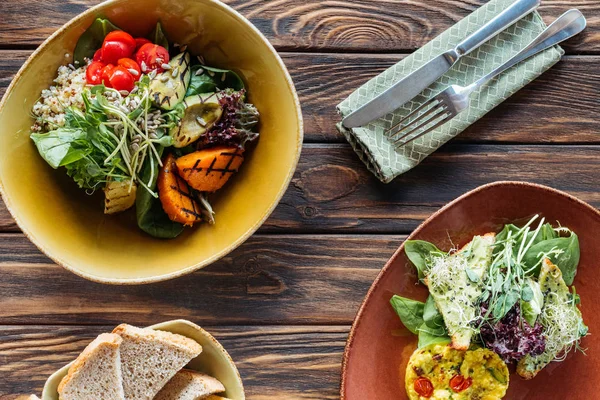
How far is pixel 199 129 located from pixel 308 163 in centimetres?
38

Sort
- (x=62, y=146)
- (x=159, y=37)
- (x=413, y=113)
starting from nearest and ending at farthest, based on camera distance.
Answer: (x=62, y=146) < (x=159, y=37) < (x=413, y=113)

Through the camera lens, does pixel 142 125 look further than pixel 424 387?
No

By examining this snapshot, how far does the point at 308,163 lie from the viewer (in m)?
1.98

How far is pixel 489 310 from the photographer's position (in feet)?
5.93

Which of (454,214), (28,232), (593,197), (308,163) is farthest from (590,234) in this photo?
(28,232)

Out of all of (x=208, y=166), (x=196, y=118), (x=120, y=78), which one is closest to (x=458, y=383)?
(x=208, y=166)

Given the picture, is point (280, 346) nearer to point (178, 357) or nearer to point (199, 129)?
point (178, 357)

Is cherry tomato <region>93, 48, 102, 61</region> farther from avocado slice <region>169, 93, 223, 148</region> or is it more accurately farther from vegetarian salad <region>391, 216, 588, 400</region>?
vegetarian salad <region>391, 216, 588, 400</region>

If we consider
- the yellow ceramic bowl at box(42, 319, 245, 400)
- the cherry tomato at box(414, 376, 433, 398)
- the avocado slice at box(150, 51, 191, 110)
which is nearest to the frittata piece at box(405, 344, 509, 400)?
the cherry tomato at box(414, 376, 433, 398)

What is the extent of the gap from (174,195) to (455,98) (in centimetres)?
82

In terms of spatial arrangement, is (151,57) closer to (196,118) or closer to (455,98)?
(196,118)

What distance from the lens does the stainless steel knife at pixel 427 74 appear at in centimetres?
188

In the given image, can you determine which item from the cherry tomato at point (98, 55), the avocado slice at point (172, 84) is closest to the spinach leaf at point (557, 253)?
the avocado slice at point (172, 84)

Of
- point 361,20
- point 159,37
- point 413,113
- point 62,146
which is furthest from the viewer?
point 361,20
